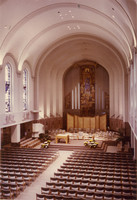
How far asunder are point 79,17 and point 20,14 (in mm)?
5067

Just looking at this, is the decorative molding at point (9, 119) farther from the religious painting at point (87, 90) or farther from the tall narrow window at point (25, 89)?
the religious painting at point (87, 90)

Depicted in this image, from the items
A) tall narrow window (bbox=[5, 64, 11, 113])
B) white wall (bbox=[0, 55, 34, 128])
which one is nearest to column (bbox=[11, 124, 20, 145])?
white wall (bbox=[0, 55, 34, 128])

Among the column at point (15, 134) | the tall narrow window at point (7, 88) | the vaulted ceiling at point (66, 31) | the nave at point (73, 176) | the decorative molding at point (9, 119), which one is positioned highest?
the vaulted ceiling at point (66, 31)

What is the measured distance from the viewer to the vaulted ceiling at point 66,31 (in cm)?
1363

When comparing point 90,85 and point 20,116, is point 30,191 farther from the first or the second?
point 90,85

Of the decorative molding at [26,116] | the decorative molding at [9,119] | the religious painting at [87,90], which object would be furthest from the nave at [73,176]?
the religious painting at [87,90]

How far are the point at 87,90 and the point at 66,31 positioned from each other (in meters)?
10.4

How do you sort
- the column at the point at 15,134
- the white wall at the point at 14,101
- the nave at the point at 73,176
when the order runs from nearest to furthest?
1. the nave at the point at 73,176
2. the white wall at the point at 14,101
3. the column at the point at 15,134

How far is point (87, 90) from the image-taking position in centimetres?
2972

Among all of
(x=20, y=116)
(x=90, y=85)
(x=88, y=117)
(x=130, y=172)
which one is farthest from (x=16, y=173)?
(x=90, y=85)

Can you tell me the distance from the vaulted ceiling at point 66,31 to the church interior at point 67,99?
8 centimetres

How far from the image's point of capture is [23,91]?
851 inches

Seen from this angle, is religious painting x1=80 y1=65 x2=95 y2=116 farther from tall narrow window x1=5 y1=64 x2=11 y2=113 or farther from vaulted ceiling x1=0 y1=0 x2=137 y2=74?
tall narrow window x1=5 y1=64 x2=11 y2=113

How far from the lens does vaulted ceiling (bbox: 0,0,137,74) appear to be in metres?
13.6
